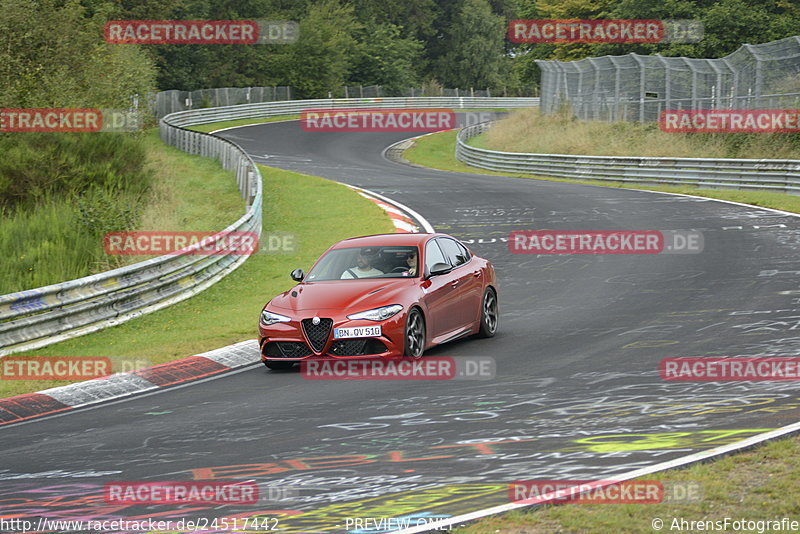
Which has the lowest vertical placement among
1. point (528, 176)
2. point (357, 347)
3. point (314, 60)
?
point (528, 176)

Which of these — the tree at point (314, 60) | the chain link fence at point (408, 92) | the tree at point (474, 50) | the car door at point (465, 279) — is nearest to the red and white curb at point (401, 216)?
the car door at point (465, 279)

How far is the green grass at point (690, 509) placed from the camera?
5.62m

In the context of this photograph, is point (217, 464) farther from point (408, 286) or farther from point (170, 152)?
point (170, 152)

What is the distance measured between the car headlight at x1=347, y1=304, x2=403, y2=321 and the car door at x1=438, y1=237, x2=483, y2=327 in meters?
1.48

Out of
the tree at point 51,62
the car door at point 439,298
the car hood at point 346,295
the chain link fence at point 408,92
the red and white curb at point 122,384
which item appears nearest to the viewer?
the red and white curb at point 122,384

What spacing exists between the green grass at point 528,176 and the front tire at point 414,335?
50.3 ft

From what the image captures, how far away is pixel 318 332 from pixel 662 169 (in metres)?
24.1

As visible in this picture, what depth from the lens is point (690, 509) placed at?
5.79 metres

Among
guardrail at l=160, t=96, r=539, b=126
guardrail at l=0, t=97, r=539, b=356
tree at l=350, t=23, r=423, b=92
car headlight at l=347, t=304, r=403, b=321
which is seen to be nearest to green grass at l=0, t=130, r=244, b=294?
guardrail at l=0, t=97, r=539, b=356

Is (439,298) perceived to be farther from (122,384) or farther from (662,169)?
(662,169)

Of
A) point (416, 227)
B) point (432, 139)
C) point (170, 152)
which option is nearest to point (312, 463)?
point (416, 227)

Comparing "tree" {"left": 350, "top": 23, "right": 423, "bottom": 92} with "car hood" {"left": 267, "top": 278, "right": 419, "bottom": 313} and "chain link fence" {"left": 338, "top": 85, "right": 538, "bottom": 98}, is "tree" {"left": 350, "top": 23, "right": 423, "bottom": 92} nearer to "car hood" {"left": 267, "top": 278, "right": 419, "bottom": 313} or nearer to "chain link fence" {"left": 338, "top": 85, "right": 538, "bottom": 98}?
"chain link fence" {"left": 338, "top": 85, "right": 538, "bottom": 98}

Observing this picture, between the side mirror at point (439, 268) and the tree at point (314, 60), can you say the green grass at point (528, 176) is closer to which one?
the side mirror at point (439, 268)

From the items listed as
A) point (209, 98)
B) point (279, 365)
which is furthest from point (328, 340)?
point (209, 98)
